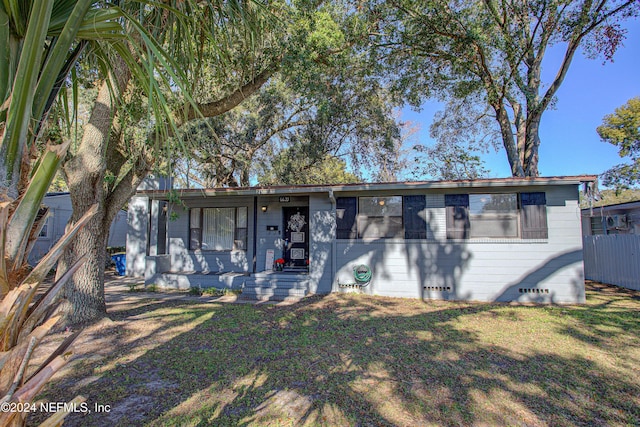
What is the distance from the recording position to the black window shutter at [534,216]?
7805mm

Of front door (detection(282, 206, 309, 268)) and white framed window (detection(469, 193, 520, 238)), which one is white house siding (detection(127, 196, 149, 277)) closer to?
front door (detection(282, 206, 309, 268))

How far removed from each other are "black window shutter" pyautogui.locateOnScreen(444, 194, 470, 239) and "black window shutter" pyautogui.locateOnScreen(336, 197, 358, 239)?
247 centimetres

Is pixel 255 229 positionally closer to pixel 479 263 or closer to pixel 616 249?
pixel 479 263

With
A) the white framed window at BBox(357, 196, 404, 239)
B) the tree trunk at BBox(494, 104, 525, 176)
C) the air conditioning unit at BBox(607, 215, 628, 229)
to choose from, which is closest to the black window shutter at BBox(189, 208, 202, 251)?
the white framed window at BBox(357, 196, 404, 239)

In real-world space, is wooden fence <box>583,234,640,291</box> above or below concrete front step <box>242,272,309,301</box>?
above

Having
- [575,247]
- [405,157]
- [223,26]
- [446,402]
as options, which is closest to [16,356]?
[223,26]

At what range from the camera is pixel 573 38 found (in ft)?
31.7

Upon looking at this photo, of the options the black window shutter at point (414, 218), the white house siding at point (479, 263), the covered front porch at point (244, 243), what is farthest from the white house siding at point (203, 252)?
the black window shutter at point (414, 218)

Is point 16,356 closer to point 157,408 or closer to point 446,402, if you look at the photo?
point 157,408

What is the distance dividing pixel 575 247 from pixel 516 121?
6.41 metres

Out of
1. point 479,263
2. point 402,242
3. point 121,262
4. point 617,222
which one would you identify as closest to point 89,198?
point 402,242

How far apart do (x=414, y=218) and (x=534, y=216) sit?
2872mm

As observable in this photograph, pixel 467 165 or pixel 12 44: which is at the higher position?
pixel 467 165

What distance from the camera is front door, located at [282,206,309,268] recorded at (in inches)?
392
